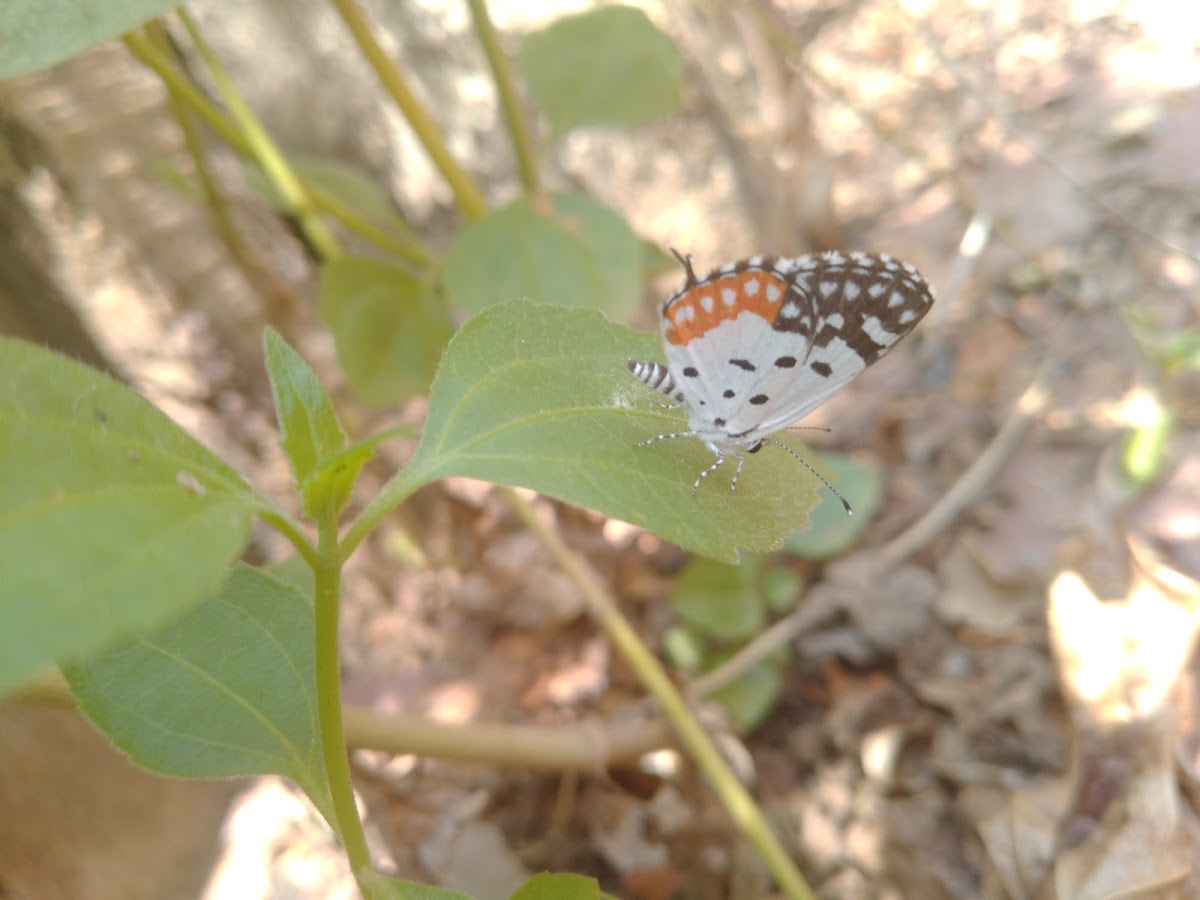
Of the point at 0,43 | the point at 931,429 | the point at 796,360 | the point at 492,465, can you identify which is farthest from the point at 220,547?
the point at 931,429

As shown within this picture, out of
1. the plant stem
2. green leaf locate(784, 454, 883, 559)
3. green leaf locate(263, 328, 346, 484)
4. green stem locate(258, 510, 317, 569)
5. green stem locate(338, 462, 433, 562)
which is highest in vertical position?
green leaf locate(263, 328, 346, 484)

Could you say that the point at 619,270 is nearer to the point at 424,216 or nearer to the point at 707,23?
the point at 424,216

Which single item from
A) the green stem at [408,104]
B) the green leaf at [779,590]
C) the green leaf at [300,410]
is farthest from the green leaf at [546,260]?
the green leaf at [779,590]

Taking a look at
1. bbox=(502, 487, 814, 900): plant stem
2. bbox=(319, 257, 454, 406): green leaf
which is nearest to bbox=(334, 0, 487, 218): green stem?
bbox=(319, 257, 454, 406): green leaf

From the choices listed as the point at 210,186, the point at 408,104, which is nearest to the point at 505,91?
the point at 408,104

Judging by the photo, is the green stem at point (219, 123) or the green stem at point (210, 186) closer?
the green stem at point (219, 123)

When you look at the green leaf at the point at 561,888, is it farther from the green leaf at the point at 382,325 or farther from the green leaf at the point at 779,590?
the green leaf at the point at 779,590

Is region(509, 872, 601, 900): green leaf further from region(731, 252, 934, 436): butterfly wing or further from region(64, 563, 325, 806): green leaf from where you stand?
region(731, 252, 934, 436): butterfly wing
